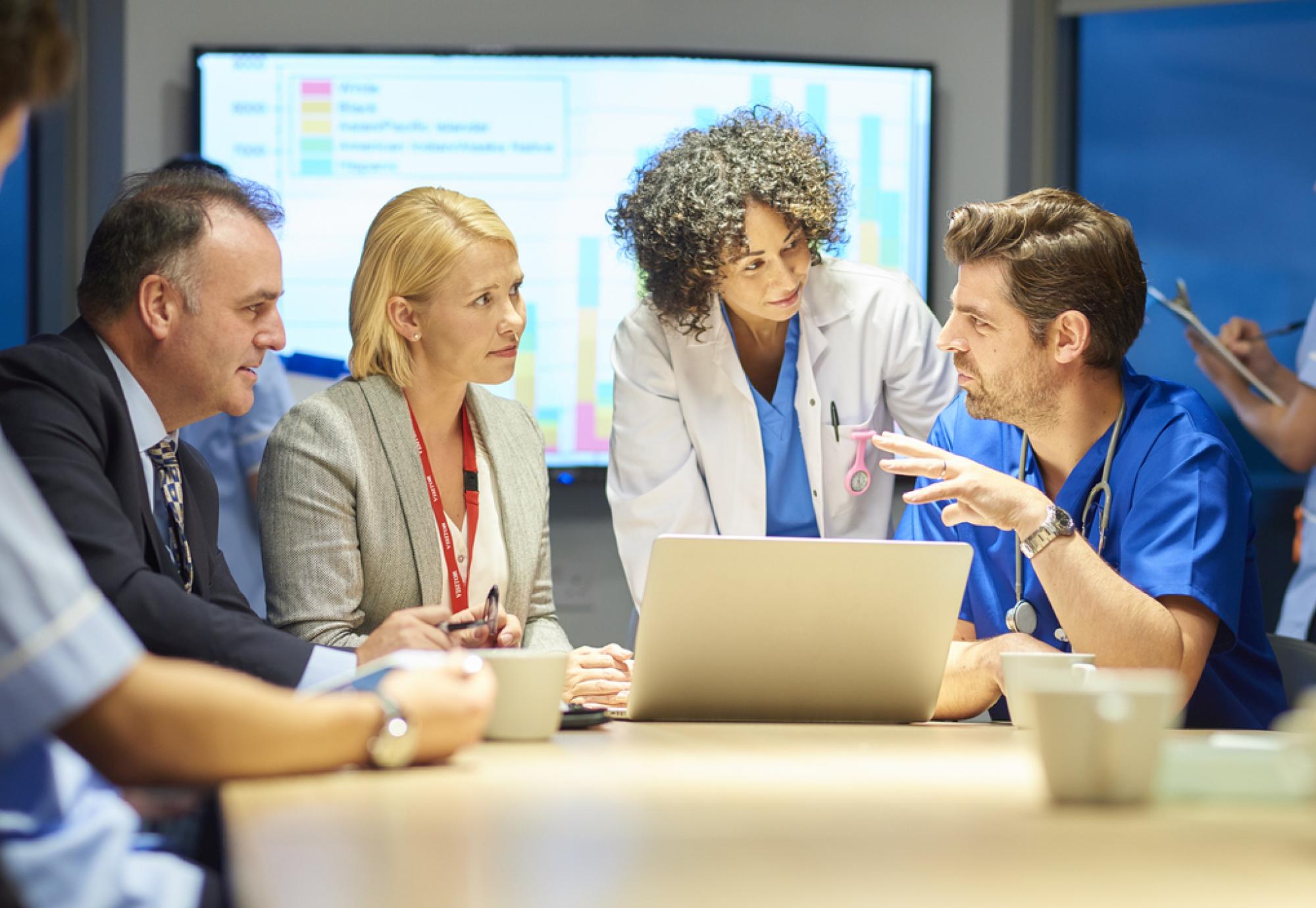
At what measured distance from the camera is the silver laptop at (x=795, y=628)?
61.3 inches

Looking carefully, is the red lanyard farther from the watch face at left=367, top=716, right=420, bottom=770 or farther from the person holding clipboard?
the person holding clipboard

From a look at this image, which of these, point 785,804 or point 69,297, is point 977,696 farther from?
point 69,297

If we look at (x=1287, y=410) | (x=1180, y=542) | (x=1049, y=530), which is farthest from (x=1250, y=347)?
(x=1049, y=530)

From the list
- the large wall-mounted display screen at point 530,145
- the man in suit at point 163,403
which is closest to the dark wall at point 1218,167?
the large wall-mounted display screen at point 530,145

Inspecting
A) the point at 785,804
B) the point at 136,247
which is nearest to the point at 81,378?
the point at 136,247

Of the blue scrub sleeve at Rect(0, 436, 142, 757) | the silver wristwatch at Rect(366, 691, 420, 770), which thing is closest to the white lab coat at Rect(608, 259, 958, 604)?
the silver wristwatch at Rect(366, 691, 420, 770)

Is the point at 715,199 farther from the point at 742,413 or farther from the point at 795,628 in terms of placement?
the point at 795,628

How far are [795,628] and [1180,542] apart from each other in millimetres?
704

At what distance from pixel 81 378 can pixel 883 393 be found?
5.96ft

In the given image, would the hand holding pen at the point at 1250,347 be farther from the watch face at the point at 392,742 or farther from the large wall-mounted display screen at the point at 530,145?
the watch face at the point at 392,742

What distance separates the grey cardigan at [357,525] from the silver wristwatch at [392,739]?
1.03 meters

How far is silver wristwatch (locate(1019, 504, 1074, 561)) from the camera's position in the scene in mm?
1954

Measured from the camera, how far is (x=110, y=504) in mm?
1538

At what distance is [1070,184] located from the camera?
13.8ft
